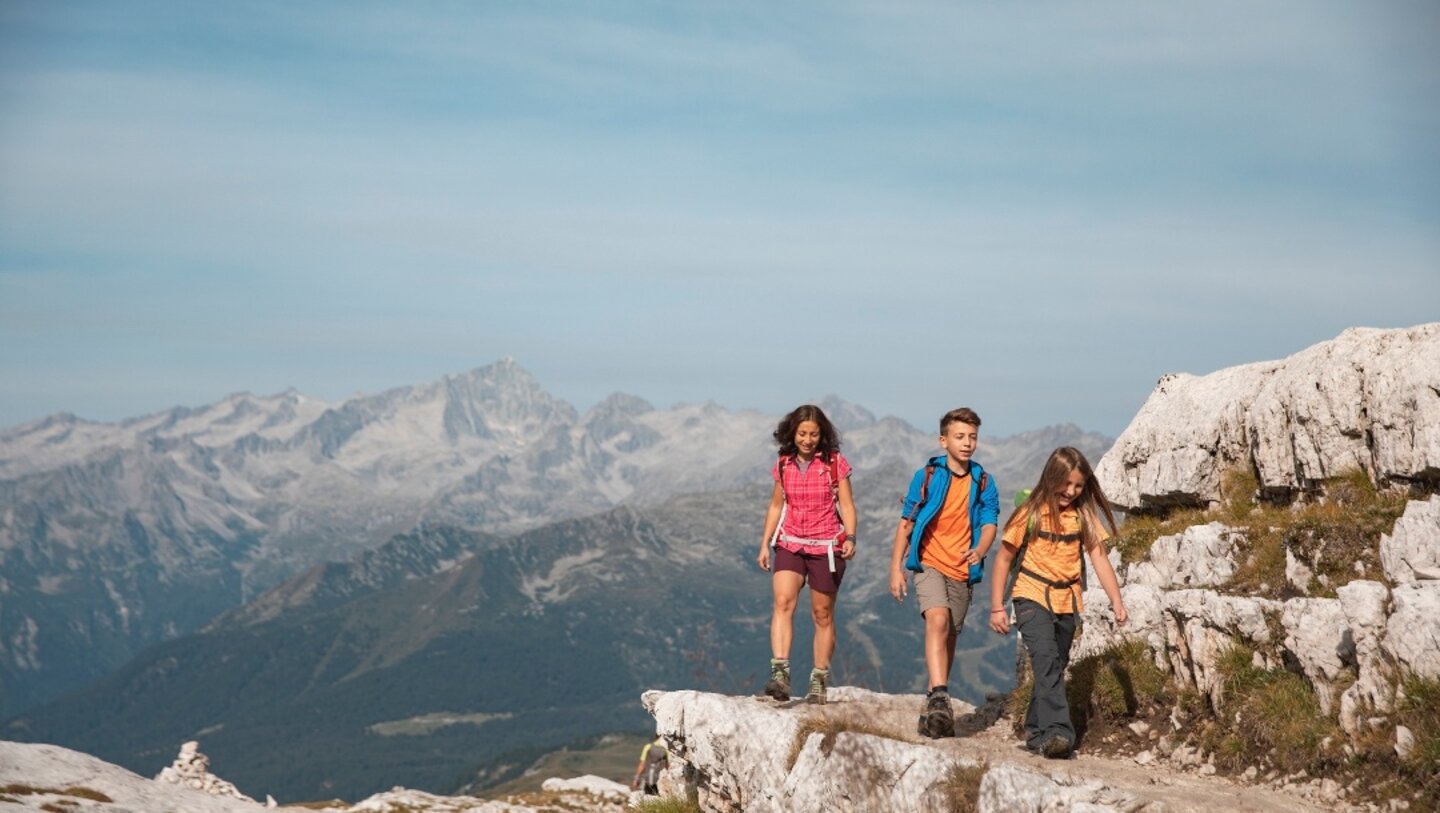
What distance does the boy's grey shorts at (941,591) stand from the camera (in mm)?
17844

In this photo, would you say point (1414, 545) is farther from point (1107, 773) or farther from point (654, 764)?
point (654, 764)

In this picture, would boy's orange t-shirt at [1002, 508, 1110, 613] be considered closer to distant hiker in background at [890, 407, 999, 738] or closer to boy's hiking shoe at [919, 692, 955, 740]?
distant hiker in background at [890, 407, 999, 738]

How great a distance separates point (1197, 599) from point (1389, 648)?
3.20 metres

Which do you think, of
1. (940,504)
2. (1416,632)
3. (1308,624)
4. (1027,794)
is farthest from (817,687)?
(1416,632)

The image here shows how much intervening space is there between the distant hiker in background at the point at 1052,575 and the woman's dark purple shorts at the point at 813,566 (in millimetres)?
2789

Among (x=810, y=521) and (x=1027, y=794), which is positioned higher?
(x=810, y=521)

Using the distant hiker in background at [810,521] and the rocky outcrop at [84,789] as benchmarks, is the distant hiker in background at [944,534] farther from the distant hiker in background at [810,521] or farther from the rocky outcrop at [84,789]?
the rocky outcrop at [84,789]

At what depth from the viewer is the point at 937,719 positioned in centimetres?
1777

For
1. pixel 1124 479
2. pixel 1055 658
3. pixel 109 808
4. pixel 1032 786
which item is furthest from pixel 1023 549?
pixel 109 808

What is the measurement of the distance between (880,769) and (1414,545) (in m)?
7.61

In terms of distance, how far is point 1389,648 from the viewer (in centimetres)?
1451

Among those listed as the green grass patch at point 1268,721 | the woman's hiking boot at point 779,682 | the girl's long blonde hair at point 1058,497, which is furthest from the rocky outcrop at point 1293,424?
the woman's hiking boot at point 779,682

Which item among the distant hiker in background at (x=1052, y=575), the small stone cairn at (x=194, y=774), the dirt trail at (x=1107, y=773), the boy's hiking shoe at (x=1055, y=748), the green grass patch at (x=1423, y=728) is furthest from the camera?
the small stone cairn at (x=194, y=774)

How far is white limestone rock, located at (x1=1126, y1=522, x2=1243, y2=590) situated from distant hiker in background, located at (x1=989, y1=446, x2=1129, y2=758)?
2923 mm
